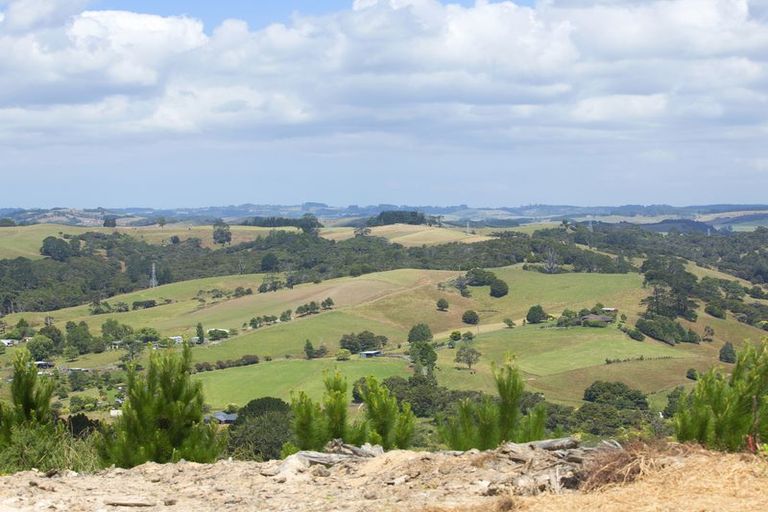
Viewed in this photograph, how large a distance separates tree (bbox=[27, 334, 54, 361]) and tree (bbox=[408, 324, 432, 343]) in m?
37.2

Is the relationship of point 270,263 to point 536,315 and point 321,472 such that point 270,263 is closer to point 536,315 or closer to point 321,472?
point 536,315

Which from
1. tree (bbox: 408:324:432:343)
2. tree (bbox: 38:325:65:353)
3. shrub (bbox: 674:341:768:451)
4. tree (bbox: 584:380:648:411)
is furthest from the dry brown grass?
tree (bbox: 38:325:65:353)

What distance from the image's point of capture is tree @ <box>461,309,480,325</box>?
10531 centimetres

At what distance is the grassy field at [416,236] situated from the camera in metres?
170

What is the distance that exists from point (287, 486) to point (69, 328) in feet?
313

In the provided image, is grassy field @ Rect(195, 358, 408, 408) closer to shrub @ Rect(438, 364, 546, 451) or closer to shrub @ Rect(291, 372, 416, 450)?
shrub @ Rect(291, 372, 416, 450)

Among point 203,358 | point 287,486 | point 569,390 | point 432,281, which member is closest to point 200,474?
point 287,486

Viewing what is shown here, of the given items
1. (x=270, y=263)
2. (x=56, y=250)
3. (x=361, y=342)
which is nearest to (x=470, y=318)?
(x=361, y=342)

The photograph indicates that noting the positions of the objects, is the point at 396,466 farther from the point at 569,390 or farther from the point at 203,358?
the point at 203,358

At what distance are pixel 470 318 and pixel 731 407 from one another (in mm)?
90993

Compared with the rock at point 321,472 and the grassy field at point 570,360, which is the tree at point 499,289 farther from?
the rock at point 321,472

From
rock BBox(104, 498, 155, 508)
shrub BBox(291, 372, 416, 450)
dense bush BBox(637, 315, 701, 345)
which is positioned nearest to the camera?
rock BBox(104, 498, 155, 508)

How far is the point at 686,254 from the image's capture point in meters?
177

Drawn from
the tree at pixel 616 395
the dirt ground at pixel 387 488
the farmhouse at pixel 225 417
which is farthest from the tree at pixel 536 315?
the dirt ground at pixel 387 488
